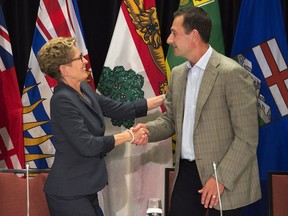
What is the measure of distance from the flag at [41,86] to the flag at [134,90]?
25 centimetres

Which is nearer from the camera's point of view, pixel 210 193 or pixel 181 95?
pixel 210 193

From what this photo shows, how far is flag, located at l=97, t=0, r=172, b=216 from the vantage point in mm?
3588

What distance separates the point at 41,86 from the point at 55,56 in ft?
2.56

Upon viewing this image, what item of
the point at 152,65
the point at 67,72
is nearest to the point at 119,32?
the point at 152,65

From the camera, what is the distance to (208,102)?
268 centimetres

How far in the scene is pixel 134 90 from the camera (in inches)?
142

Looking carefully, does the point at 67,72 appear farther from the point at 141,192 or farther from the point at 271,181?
the point at 271,181

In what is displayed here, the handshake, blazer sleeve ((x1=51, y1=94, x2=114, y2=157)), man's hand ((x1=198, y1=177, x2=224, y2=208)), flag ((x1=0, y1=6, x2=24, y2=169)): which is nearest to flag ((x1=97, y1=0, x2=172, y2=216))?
the handshake

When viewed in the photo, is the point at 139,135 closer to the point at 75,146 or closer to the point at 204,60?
the point at 75,146

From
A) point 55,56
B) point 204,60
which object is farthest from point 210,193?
point 55,56

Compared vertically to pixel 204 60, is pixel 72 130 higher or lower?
lower

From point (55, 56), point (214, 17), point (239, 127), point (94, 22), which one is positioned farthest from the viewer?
point (94, 22)

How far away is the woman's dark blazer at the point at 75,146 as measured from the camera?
280 centimetres

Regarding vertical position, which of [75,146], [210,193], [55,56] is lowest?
[210,193]
